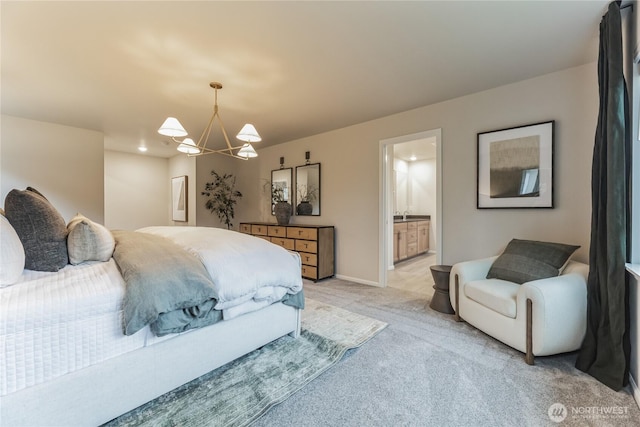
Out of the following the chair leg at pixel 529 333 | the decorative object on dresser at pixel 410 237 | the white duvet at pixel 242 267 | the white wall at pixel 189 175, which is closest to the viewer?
the white duvet at pixel 242 267

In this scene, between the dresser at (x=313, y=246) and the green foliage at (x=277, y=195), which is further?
the green foliage at (x=277, y=195)

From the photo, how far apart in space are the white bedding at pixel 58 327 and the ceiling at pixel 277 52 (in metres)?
1.73

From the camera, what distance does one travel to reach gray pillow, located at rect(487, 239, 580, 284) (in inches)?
87.0

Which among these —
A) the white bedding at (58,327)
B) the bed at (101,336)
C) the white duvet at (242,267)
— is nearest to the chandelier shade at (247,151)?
the white duvet at (242,267)

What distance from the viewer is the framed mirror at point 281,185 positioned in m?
5.02

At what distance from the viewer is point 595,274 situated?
6.09ft

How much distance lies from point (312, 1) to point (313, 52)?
1.76 ft

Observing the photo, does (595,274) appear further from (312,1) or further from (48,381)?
(48,381)

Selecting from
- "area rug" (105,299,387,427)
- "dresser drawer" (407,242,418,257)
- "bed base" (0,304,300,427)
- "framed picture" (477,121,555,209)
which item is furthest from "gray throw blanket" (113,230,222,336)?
"dresser drawer" (407,242,418,257)

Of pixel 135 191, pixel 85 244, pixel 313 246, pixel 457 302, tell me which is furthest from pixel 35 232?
pixel 135 191

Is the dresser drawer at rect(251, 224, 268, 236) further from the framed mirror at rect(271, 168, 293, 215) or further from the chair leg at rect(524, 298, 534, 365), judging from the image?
the chair leg at rect(524, 298, 534, 365)

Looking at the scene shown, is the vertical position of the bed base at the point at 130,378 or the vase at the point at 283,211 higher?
the vase at the point at 283,211

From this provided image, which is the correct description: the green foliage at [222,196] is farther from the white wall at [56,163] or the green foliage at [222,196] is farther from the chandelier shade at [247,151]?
the chandelier shade at [247,151]

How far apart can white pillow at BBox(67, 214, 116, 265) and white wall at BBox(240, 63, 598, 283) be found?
10.2 feet
